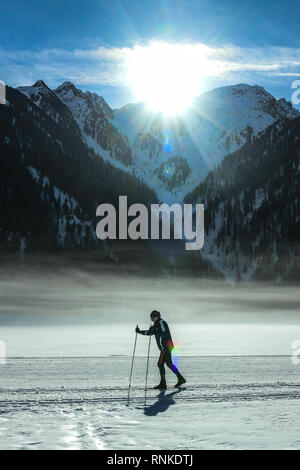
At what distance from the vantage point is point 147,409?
13.3m

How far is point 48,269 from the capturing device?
599 ft

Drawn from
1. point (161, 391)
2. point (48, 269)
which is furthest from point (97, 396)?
point (48, 269)

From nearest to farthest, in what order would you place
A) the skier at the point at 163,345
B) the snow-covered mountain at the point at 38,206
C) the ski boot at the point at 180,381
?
the skier at the point at 163,345
the ski boot at the point at 180,381
the snow-covered mountain at the point at 38,206

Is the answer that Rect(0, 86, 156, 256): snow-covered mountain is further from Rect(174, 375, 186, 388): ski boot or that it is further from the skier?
Rect(174, 375, 186, 388): ski boot

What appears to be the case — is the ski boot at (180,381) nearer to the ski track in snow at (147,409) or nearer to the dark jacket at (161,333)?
the ski track in snow at (147,409)

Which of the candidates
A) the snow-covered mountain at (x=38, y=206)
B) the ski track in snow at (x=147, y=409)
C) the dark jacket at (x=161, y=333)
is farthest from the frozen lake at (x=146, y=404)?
the snow-covered mountain at (x=38, y=206)

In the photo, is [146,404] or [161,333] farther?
[161,333]

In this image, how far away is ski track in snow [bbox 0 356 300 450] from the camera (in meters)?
10.2

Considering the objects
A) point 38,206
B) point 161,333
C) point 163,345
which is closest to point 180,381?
point 163,345

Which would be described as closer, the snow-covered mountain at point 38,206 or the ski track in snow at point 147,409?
the ski track in snow at point 147,409

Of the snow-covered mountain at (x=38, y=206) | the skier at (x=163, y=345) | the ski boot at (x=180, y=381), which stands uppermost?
the snow-covered mountain at (x=38, y=206)

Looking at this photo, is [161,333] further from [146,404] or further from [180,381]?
[146,404]

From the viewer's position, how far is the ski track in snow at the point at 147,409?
1017cm

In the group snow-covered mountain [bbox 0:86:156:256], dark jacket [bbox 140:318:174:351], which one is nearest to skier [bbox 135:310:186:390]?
dark jacket [bbox 140:318:174:351]
